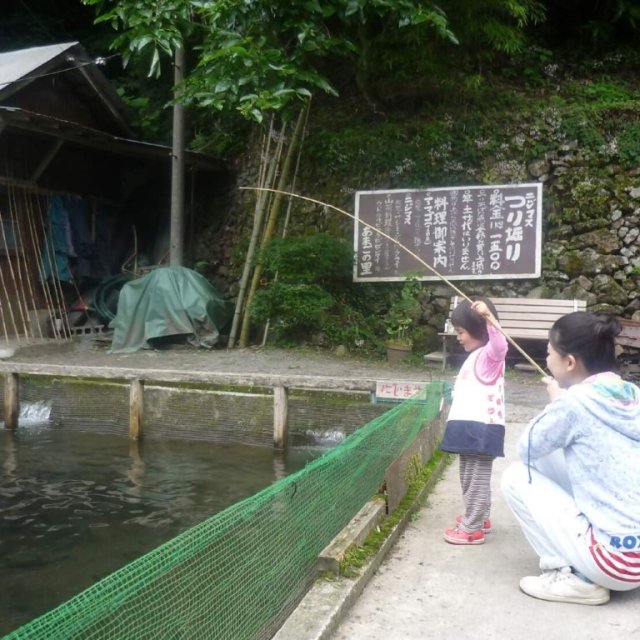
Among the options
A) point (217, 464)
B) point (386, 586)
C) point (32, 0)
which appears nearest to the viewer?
point (386, 586)

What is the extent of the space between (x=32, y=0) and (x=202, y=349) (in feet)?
39.4

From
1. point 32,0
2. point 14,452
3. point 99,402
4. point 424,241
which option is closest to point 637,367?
point 424,241

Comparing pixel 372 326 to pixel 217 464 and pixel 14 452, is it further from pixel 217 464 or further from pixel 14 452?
pixel 14 452

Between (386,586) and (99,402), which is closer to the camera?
(386,586)

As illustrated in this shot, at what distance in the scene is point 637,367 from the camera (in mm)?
9617

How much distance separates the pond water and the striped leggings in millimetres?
2768

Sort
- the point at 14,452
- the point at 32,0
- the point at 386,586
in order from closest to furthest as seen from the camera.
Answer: the point at 386,586
the point at 14,452
the point at 32,0

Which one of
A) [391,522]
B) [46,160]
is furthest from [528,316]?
[46,160]

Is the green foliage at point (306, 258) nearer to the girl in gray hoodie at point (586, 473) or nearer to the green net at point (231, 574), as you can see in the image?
the green net at point (231, 574)

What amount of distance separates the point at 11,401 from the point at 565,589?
27.0 ft

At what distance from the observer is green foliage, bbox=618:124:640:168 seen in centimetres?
1103

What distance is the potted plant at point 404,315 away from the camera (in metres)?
11.3

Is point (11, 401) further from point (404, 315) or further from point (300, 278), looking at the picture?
point (404, 315)

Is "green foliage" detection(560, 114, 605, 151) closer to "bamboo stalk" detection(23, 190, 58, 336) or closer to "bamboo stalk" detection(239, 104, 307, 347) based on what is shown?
"bamboo stalk" detection(239, 104, 307, 347)
